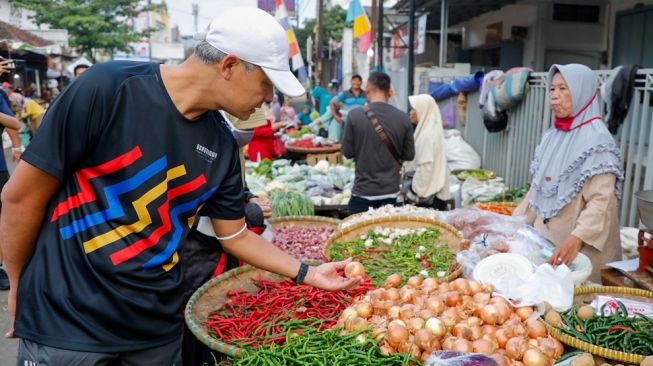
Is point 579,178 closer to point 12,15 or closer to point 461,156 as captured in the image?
point 461,156

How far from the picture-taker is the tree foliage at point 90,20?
26141 millimetres

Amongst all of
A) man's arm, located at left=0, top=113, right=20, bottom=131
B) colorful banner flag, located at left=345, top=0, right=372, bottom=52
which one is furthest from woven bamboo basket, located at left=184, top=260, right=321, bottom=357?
colorful banner flag, located at left=345, top=0, right=372, bottom=52

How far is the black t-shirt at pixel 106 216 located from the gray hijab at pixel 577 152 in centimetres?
256

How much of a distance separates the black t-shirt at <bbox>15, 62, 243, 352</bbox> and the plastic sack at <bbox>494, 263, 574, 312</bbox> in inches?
67.3

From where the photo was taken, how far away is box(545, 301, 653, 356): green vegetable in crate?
7.38 feet

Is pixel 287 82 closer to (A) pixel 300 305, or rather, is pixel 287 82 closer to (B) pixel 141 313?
(B) pixel 141 313

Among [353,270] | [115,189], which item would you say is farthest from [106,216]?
[353,270]

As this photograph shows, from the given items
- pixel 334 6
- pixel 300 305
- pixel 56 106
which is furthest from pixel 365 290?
pixel 334 6

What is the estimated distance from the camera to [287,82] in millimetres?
1915

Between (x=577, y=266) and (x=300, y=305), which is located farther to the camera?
→ (x=577, y=266)

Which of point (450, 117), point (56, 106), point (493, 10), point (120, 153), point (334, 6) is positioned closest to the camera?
point (56, 106)

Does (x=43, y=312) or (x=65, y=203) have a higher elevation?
(x=65, y=203)

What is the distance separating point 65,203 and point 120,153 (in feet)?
0.86

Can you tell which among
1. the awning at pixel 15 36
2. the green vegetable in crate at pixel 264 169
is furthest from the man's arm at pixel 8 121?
the awning at pixel 15 36
